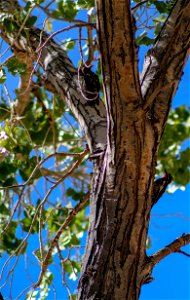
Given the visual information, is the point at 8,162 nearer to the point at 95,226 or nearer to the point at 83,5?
the point at 83,5

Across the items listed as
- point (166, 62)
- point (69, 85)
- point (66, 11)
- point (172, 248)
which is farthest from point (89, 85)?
point (66, 11)

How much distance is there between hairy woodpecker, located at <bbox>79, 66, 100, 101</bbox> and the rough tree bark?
7.8 inches

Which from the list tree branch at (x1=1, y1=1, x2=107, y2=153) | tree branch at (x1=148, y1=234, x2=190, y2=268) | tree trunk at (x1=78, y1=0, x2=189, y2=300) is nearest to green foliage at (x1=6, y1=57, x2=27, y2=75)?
tree branch at (x1=1, y1=1, x2=107, y2=153)

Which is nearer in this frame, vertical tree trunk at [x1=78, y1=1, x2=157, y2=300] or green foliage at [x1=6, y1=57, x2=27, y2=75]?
vertical tree trunk at [x1=78, y1=1, x2=157, y2=300]

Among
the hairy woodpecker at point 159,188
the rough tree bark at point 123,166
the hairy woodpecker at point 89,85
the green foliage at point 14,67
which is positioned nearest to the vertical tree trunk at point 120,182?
the rough tree bark at point 123,166

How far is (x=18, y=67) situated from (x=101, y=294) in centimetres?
87

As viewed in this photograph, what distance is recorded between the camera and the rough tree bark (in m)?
1.34

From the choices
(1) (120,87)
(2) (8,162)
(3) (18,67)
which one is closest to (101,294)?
(1) (120,87)

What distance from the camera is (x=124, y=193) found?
1.39 m

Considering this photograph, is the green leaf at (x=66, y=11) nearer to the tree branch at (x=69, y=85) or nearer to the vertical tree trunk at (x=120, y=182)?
the tree branch at (x=69, y=85)

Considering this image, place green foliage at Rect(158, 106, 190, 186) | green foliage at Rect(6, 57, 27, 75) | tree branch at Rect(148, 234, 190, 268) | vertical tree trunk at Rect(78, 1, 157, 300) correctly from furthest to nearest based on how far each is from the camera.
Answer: green foliage at Rect(158, 106, 190, 186) → green foliage at Rect(6, 57, 27, 75) → tree branch at Rect(148, 234, 190, 268) → vertical tree trunk at Rect(78, 1, 157, 300)

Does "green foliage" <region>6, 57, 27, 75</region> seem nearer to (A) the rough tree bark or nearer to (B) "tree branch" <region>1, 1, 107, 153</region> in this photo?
(B) "tree branch" <region>1, 1, 107, 153</region>

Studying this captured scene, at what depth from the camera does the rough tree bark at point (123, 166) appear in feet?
4.41

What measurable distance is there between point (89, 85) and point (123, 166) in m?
0.38
